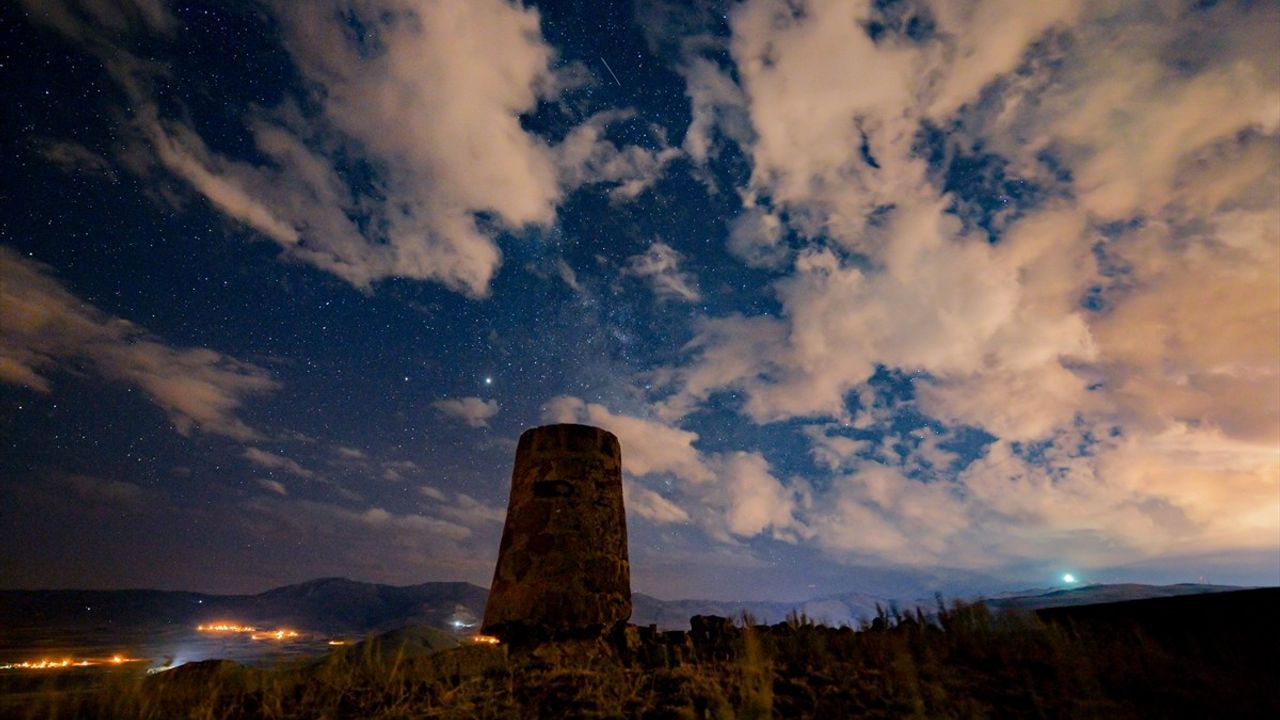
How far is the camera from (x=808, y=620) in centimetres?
994

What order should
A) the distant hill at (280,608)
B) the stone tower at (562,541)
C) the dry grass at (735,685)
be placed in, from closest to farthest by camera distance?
the dry grass at (735,685) → the stone tower at (562,541) → the distant hill at (280,608)

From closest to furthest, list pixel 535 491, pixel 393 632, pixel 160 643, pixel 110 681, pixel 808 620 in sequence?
pixel 110 681
pixel 535 491
pixel 808 620
pixel 393 632
pixel 160 643

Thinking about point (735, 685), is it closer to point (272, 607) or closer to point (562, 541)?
point (562, 541)

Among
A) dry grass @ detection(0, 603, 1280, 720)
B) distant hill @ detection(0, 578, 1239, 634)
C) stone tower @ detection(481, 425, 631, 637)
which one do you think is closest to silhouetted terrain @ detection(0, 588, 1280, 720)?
dry grass @ detection(0, 603, 1280, 720)

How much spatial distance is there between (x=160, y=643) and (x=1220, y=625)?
4354 inches

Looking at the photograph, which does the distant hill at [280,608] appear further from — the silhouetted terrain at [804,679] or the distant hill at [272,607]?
the silhouetted terrain at [804,679]

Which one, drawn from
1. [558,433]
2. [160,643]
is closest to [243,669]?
[558,433]

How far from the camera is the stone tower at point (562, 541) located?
25.2ft

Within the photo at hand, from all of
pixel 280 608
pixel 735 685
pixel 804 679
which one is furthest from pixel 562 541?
pixel 280 608

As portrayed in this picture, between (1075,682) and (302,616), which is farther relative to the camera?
(302,616)

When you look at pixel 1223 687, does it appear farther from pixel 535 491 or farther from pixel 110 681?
pixel 110 681

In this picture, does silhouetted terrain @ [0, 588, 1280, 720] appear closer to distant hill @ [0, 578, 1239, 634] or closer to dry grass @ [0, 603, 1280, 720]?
dry grass @ [0, 603, 1280, 720]

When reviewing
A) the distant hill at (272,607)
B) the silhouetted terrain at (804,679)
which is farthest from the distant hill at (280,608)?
the silhouetted terrain at (804,679)

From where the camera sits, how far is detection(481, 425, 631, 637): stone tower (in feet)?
25.2
